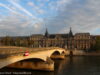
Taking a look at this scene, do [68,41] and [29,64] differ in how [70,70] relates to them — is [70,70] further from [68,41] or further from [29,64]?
[68,41]

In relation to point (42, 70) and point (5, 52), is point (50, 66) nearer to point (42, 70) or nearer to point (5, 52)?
point (42, 70)

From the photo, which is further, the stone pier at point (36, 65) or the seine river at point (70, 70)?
the stone pier at point (36, 65)

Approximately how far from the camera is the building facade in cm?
15762

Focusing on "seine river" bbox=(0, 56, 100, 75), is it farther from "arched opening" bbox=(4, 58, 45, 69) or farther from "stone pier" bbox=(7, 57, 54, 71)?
"arched opening" bbox=(4, 58, 45, 69)

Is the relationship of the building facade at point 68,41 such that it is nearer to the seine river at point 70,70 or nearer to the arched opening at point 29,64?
the seine river at point 70,70

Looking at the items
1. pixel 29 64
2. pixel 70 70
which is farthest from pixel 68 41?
pixel 29 64

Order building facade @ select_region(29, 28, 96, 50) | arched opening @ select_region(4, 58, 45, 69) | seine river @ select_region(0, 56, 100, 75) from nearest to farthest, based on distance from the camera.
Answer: seine river @ select_region(0, 56, 100, 75)
arched opening @ select_region(4, 58, 45, 69)
building facade @ select_region(29, 28, 96, 50)

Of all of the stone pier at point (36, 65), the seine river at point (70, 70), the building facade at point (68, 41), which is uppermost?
the building facade at point (68, 41)

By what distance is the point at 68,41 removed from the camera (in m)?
166

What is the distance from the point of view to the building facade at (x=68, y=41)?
157625mm

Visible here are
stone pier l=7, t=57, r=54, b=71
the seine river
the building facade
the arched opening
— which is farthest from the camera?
the building facade

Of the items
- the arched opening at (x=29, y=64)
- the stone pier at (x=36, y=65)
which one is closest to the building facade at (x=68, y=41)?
the arched opening at (x=29, y=64)

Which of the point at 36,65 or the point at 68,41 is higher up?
the point at 68,41

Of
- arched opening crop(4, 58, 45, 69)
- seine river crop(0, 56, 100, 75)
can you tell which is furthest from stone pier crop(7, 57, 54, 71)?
seine river crop(0, 56, 100, 75)
